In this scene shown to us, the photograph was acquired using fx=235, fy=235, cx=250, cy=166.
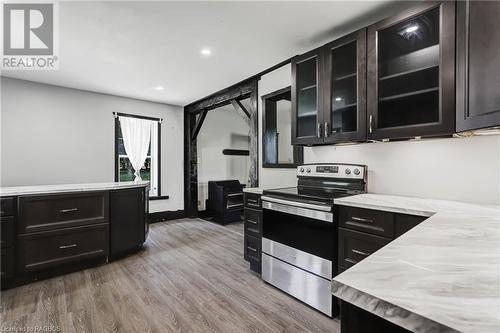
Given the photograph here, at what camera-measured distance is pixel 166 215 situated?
16.5 ft

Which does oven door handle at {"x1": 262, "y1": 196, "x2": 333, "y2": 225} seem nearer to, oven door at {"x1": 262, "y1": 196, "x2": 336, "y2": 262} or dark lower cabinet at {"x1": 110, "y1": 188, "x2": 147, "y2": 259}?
oven door at {"x1": 262, "y1": 196, "x2": 336, "y2": 262}

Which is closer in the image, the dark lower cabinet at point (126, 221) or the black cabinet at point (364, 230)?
the black cabinet at point (364, 230)

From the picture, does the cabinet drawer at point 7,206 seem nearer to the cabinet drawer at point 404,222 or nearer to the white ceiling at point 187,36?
the white ceiling at point 187,36

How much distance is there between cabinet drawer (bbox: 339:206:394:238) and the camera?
60.6 inches

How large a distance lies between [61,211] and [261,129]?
2557 millimetres

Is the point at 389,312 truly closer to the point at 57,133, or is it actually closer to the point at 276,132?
the point at 276,132

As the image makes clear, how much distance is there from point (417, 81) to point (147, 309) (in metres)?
2.78

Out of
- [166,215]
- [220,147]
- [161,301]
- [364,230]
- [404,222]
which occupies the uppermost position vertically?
[220,147]

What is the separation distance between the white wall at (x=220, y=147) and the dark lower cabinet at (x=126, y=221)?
2.16 m

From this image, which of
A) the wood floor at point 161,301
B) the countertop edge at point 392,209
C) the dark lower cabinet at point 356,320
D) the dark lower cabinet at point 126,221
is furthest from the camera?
the dark lower cabinet at point 126,221

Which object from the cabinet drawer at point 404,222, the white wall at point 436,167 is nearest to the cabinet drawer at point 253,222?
the white wall at point 436,167

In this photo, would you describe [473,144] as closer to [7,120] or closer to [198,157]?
[198,157]

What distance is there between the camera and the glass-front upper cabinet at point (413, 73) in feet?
4.92

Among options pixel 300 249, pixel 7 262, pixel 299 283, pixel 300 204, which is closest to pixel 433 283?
pixel 300 204
